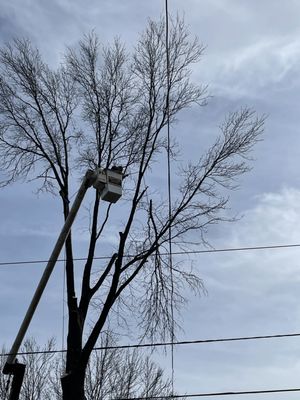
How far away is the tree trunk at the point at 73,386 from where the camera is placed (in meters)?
13.8

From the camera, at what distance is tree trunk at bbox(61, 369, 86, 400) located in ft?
45.3

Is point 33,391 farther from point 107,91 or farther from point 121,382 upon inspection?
point 107,91

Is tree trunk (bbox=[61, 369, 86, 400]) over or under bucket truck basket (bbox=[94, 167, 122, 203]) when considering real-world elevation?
under

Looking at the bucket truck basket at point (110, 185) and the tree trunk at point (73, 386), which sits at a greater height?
the bucket truck basket at point (110, 185)

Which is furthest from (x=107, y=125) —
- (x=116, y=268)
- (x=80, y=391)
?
(x=80, y=391)

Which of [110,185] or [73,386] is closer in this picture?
[110,185]

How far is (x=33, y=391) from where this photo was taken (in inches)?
1211

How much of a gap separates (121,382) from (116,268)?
52.0 ft

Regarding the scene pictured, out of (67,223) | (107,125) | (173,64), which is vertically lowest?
(67,223)

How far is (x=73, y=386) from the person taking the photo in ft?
45.6

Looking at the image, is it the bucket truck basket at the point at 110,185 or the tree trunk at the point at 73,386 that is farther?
the tree trunk at the point at 73,386

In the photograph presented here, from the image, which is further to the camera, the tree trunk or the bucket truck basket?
the tree trunk

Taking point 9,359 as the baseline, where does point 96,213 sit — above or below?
above

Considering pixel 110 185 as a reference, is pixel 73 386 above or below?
below
